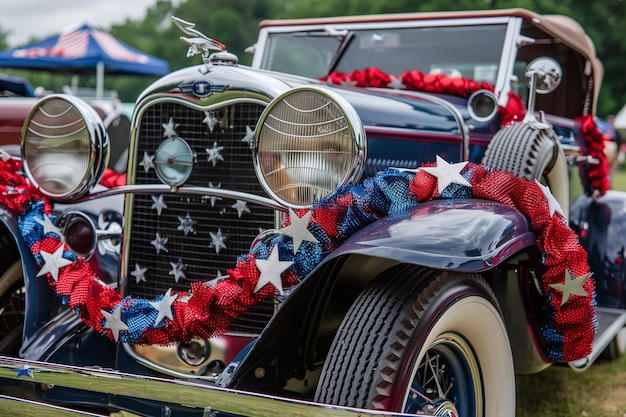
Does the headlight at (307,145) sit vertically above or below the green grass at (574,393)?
above

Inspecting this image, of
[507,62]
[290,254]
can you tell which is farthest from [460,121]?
[290,254]

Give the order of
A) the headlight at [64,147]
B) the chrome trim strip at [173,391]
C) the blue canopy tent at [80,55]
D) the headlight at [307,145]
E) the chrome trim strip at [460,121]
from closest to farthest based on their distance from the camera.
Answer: the chrome trim strip at [173,391] < the headlight at [307,145] < the headlight at [64,147] < the chrome trim strip at [460,121] < the blue canopy tent at [80,55]

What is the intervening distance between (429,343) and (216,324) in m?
0.66

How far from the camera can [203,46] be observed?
253cm

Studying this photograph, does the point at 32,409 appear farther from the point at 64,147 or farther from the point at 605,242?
the point at 605,242

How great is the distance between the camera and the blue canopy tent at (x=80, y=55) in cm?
1579

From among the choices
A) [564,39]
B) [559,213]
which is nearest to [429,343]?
[559,213]

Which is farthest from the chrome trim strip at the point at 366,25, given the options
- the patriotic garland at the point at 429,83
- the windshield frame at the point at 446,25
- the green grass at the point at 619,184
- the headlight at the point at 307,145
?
the green grass at the point at 619,184

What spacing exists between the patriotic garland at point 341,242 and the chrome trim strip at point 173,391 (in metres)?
0.31

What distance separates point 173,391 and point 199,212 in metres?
0.88

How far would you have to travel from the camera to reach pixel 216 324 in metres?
2.15

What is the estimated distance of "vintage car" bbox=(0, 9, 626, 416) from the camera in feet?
6.07

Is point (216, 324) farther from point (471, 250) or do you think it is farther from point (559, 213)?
point (559, 213)

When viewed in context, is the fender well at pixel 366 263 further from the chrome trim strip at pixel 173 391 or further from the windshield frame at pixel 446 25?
the windshield frame at pixel 446 25
